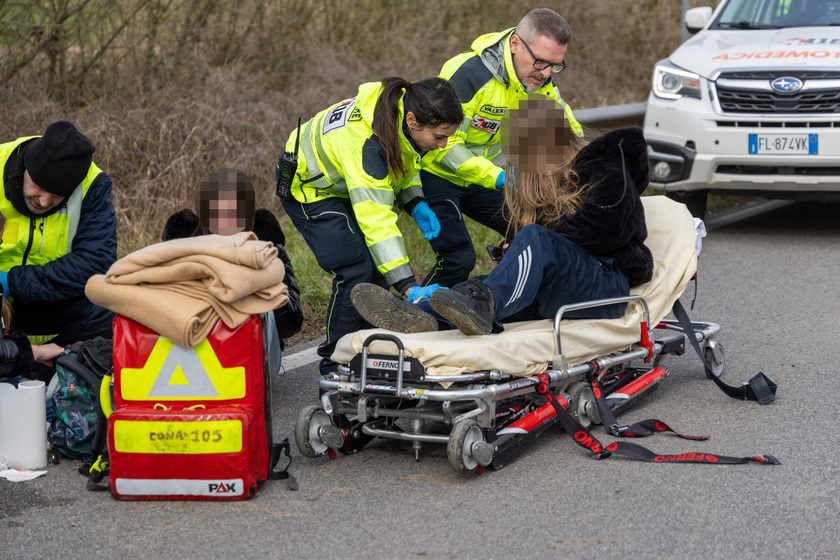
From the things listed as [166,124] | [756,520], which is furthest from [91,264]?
[166,124]

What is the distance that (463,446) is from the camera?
375cm

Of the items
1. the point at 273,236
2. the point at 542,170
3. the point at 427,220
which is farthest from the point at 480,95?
the point at 273,236

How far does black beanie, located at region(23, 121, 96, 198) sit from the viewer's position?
14.9 ft

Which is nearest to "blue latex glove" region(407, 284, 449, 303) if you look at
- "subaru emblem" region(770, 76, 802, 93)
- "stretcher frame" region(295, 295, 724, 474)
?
"stretcher frame" region(295, 295, 724, 474)

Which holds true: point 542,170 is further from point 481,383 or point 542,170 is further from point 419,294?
point 481,383

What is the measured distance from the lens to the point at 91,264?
492 centimetres

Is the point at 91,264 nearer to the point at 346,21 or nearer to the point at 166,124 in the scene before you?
the point at 166,124

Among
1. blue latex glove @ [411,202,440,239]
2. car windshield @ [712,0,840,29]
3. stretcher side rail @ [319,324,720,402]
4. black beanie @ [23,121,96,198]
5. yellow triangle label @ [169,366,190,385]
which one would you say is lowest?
stretcher side rail @ [319,324,720,402]

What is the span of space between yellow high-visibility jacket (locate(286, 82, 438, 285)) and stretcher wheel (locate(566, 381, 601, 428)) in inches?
35.9

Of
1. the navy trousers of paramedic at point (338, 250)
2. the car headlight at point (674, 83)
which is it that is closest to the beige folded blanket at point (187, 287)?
the navy trousers of paramedic at point (338, 250)

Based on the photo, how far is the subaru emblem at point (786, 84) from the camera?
8.03 metres

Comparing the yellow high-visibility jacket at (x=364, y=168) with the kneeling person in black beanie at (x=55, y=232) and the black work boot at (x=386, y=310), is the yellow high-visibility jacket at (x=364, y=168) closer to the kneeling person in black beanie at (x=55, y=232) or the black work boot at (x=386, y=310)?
the black work boot at (x=386, y=310)

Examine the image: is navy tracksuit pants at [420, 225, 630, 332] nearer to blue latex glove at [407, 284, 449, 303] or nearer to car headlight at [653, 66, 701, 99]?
blue latex glove at [407, 284, 449, 303]

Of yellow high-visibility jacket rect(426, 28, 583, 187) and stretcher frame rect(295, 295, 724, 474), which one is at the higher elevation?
yellow high-visibility jacket rect(426, 28, 583, 187)
